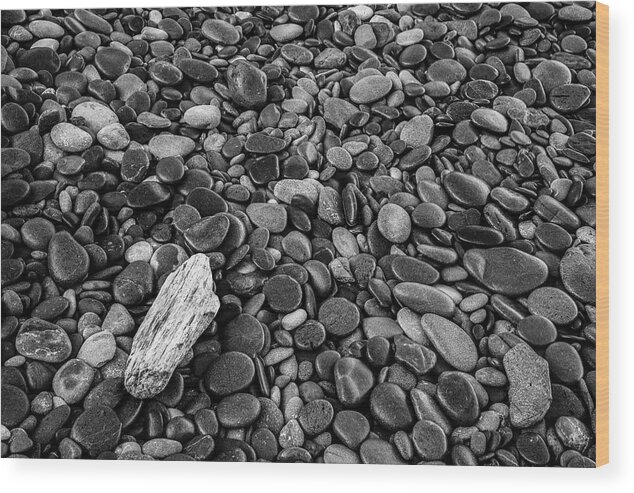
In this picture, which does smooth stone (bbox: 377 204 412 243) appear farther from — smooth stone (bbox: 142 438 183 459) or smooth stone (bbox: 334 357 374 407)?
smooth stone (bbox: 142 438 183 459)

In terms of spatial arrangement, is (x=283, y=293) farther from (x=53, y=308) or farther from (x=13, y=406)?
(x=13, y=406)

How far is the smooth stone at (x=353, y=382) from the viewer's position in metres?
1.18

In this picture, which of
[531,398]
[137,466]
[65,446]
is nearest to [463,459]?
[531,398]

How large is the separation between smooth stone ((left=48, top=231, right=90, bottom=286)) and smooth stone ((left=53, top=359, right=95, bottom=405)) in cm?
15

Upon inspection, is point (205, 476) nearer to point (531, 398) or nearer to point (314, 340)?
point (314, 340)

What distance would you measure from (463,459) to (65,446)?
688mm

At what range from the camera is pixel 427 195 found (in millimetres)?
1211

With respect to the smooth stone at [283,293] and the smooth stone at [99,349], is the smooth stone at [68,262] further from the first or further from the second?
the smooth stone at [283,293]

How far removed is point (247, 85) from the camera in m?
1.27

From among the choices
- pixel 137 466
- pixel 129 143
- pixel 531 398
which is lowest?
pixel 137 466

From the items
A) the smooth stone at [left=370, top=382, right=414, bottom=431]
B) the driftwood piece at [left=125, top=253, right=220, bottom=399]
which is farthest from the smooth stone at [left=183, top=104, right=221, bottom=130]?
the smooth stone at [left=370, top=382, right=414, bottom=431]

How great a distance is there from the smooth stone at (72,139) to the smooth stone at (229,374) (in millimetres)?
461

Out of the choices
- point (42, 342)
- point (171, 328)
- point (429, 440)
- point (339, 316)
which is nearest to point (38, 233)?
point (42, 342)

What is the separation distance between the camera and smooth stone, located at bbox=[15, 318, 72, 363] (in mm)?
1225
